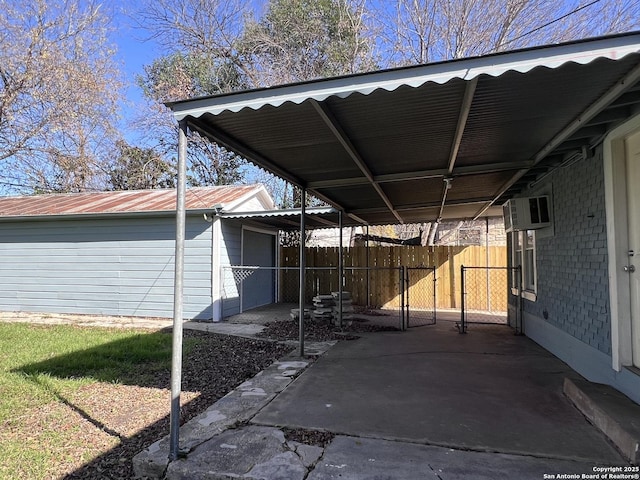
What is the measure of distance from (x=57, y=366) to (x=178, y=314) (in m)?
3.48

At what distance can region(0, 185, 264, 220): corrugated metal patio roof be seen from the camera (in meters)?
9.16

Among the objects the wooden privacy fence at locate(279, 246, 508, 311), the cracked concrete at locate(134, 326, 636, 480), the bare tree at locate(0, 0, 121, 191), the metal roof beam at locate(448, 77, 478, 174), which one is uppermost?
the bare tree at locate(0, 0, 121, 191)

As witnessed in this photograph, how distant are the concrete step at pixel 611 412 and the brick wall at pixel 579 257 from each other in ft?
1.69

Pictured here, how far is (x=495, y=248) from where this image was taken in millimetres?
10117

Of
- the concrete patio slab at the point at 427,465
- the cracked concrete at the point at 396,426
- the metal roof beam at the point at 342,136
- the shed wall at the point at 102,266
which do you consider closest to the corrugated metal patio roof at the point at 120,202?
the shed wall at the point at 102,266

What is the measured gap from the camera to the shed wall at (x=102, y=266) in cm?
876

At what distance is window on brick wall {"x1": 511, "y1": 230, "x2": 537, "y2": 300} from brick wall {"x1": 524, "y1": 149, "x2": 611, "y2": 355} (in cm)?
68

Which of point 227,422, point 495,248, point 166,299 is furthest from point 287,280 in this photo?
point 227,422

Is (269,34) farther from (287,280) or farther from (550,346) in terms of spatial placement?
(550,346)

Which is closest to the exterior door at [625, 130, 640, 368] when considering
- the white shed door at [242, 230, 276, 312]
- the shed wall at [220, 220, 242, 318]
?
the shed wall at [220, 220, 242, 318]

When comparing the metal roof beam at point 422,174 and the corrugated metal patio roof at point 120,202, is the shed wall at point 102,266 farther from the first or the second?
the metal roof beam at point 422,174

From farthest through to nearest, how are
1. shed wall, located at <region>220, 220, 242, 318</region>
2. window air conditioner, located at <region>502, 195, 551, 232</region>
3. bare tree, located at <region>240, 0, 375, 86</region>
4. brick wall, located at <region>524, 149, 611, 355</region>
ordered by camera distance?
bare tree, located at <region>240, 0, 375, 86</region>
shed wall, located at <region>220, 220, 242, 318</region>
window air conditioner, located at <region>502, 195, 551, 232</region>
brick wall, located at <region>524, 149, 611, 355</region>

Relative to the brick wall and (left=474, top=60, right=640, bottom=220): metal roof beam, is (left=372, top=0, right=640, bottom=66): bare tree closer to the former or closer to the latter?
the brick wall

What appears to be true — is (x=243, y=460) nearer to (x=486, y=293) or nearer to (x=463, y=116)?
(x=463, y=116)
